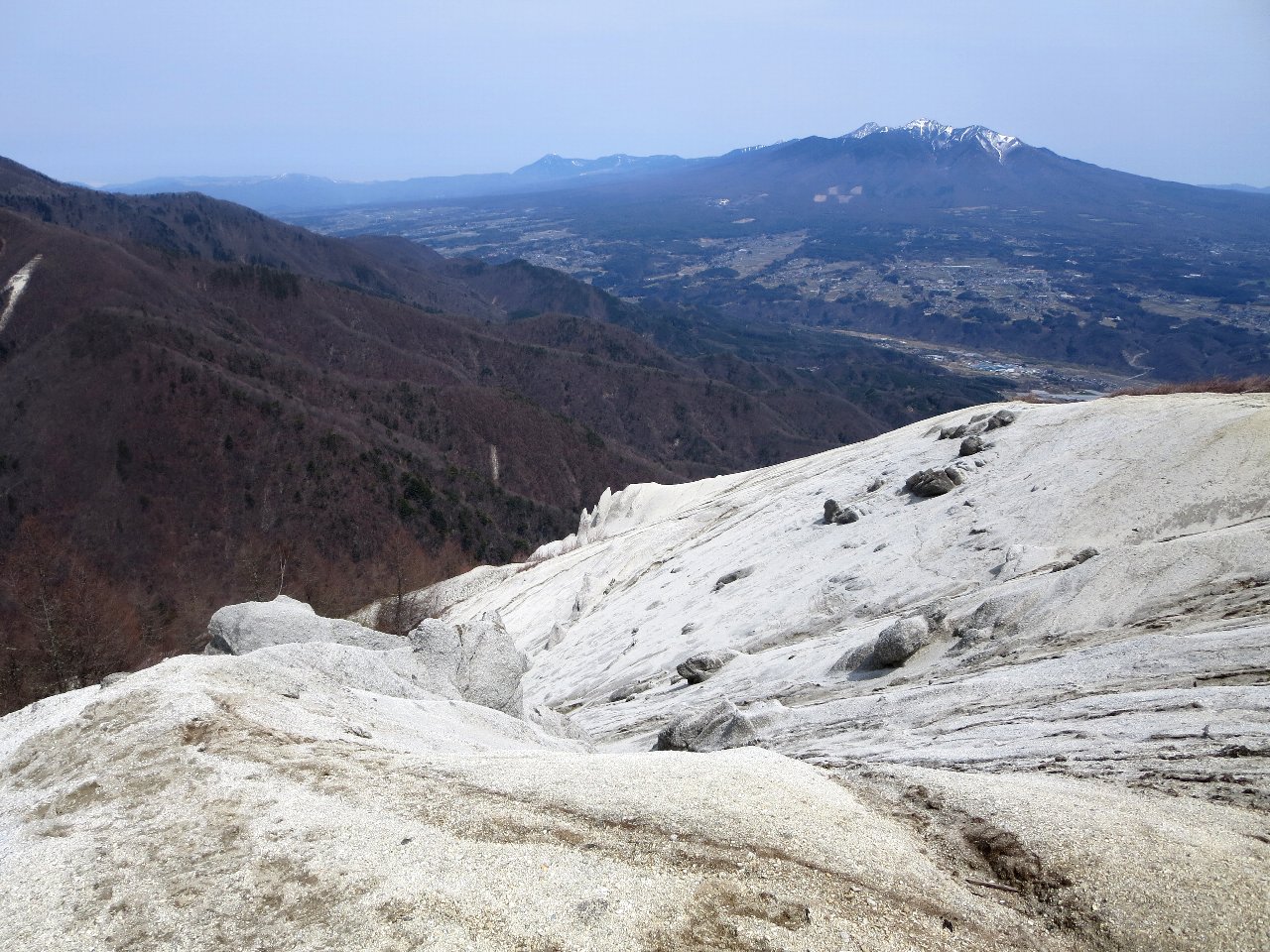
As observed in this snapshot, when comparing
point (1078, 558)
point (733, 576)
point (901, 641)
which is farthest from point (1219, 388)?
point (901, 641)

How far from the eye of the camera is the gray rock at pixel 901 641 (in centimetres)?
1636

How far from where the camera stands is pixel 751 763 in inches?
438

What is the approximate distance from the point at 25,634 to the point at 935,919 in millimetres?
49189

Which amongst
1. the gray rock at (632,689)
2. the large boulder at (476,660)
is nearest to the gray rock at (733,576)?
the gray rock at (632,689)

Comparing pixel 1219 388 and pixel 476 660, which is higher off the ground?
pixel 1219 388

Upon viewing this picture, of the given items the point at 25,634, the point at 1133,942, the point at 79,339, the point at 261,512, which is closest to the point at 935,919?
the point at 1133,942

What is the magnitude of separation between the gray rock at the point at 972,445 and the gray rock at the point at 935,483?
2.42 m

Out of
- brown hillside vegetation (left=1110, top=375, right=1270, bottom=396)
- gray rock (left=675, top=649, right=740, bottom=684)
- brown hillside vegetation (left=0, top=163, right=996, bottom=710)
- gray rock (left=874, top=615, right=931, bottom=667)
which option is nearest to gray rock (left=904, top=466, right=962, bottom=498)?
gray rock (left=874, top=615, right=931, bottom=667)

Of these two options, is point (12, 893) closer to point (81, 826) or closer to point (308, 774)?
point (81, 826)

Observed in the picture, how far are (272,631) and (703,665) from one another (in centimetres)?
1395

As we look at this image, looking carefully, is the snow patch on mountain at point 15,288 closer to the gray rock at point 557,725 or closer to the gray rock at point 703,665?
the gray rock at point 557,725

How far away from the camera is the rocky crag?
7574 mm

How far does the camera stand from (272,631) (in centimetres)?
2367

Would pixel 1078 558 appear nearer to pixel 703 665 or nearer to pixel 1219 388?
pixel 703 665
